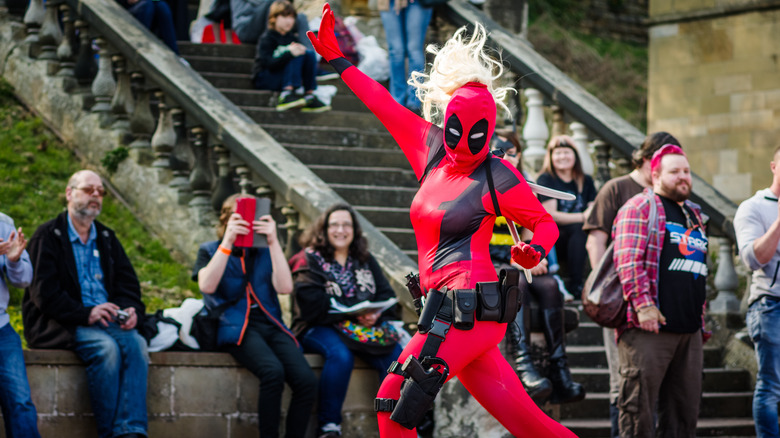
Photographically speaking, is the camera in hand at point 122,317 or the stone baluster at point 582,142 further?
the stone baluster at point 582,142

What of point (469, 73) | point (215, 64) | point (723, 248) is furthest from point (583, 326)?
point (215, 64)

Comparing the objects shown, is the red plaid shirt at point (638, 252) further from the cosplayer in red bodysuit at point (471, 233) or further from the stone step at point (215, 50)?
the stone step at point (215, 50)

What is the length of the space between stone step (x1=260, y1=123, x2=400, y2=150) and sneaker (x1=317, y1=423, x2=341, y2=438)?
161 inches

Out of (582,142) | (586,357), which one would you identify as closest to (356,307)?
(586,357)

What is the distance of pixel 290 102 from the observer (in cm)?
1123

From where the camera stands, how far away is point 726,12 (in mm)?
15914

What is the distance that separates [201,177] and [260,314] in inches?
96.5

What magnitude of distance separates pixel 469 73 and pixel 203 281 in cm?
259

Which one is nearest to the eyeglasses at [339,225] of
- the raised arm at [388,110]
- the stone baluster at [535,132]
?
the raised arm at [388,110]

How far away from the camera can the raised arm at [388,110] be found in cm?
575

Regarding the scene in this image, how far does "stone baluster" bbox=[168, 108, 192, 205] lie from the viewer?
9.84 meters

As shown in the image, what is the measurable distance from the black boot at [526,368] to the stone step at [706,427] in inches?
42.4

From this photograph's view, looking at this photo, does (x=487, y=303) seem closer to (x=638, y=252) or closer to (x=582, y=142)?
→ (x=638, y=252)

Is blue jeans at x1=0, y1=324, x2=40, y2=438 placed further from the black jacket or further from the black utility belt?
the black utility belt
